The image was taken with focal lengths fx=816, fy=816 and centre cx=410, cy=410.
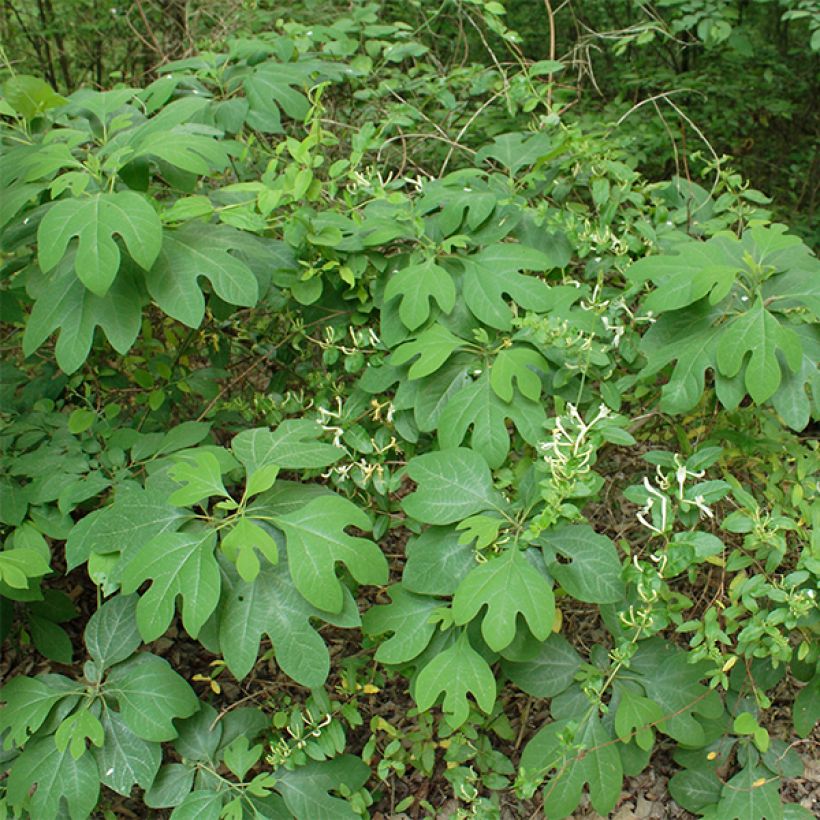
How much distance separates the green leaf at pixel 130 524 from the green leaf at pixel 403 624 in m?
0.53

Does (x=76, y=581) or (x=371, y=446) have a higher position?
(x=371, y=446)

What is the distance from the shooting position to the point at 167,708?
2.05m

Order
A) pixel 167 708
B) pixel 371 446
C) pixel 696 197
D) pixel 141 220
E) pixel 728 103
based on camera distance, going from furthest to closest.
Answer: pixel 728 103
pixel 696 197
pixel 371 446
pixel 167 708
pixel 141 220

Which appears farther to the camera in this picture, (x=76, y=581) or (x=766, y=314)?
(x=76, y=581)

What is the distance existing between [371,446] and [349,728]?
3.28 feet

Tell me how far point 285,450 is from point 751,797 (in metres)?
1.57

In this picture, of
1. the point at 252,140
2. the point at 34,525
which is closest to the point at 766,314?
the point at 252,140

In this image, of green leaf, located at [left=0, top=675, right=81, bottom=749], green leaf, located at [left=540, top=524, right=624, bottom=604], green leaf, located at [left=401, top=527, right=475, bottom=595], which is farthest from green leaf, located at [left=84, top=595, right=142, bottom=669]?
green leaf, located at [left=540, top=524, right=624, bottom=604]

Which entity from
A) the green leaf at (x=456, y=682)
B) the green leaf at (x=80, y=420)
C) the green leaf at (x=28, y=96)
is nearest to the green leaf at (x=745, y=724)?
the green leaf at (x=456, y=682)

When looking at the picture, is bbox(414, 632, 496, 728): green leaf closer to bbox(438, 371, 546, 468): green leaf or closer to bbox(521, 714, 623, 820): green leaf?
bbox(521, 714, 623, 820): green leaf

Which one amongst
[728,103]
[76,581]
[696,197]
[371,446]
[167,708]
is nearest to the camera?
[167,708]

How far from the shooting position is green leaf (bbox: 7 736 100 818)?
6.49 ft

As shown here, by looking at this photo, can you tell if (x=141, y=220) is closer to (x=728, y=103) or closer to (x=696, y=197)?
(x=696, y=197)

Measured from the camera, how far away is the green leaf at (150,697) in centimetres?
202
